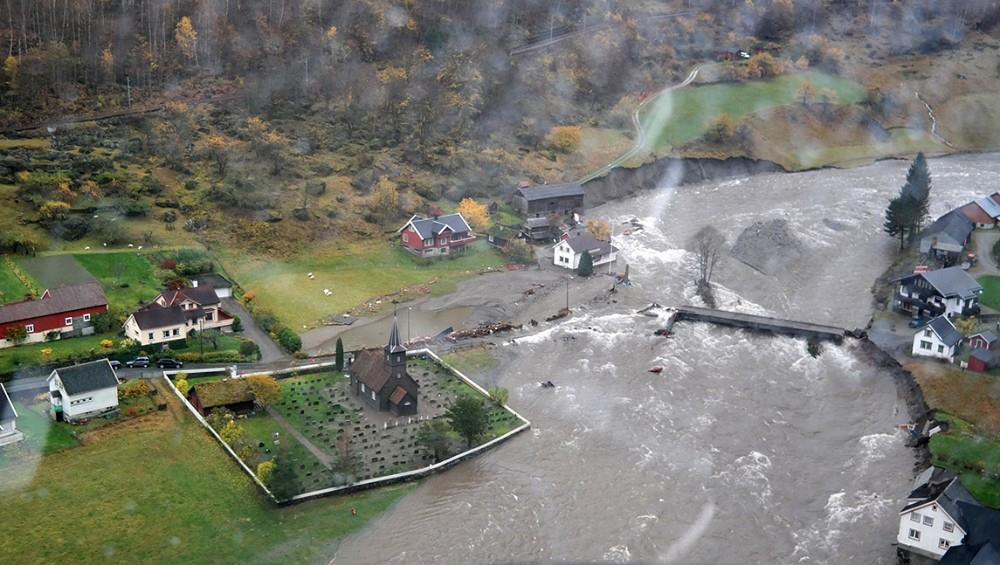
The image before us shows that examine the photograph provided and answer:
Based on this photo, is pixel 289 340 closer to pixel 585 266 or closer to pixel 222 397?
pixel 222 397

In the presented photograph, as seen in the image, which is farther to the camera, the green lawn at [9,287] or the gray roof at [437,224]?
the gray roof at [437,224]

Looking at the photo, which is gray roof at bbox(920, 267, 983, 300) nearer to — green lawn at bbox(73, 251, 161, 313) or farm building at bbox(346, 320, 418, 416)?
farm building at bbox(346, 320, 418, 416)

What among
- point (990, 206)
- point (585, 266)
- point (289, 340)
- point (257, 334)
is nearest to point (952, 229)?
point (990, 206)

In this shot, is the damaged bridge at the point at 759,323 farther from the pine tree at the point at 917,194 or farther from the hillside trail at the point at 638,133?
the hillside trail at the point at 638,133

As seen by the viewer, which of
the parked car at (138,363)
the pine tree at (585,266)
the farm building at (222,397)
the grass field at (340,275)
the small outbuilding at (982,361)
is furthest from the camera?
the pine tree at (585,266)

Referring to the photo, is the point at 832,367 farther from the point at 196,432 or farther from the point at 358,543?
the point at 196,432

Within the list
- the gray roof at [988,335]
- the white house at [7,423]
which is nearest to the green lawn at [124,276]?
the white house at [7,423]
